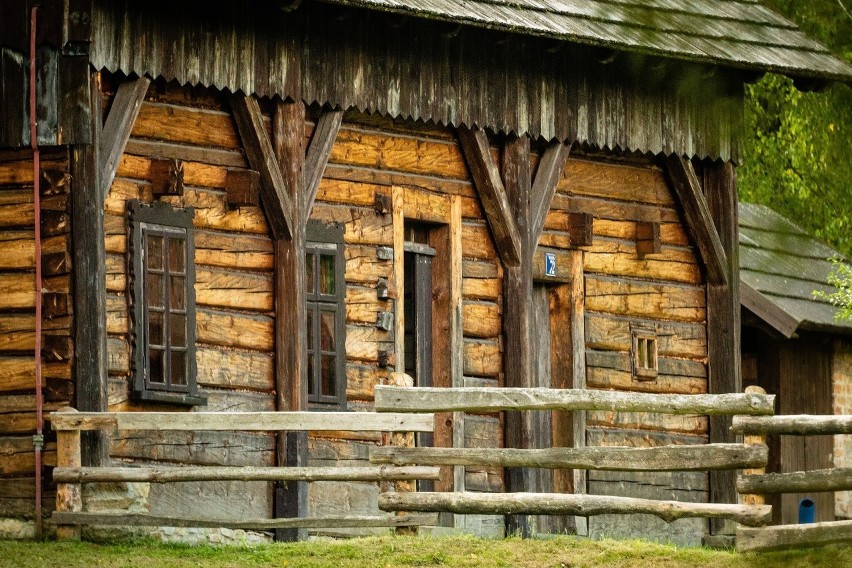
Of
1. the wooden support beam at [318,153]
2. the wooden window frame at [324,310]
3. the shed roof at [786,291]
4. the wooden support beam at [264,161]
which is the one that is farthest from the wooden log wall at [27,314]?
the shed roof at [786,291]

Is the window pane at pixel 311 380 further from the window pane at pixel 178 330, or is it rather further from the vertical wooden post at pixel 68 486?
the vertical wooden post at pixel 68 486

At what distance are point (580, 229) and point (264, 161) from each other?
4.17 m

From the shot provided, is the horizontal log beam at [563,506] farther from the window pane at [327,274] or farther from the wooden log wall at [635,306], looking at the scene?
the wooden log wall at [635,306]

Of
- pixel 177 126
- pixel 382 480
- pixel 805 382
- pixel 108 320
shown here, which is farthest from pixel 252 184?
pixel 805 382

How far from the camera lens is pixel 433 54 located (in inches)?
567

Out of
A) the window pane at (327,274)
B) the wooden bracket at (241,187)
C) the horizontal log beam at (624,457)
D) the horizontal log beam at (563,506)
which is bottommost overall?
the horizontal log beam at (563,506)

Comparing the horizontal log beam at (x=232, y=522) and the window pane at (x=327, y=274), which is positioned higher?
the window pane at (x=327, y=274)

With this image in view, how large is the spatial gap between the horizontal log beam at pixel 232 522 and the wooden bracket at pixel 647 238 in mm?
5964

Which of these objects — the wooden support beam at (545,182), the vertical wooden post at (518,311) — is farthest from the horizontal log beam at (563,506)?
the wooden support beam at (545,182)

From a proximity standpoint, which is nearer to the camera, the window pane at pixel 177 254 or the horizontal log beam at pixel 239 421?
the horizontal log beam at pixel 239 421

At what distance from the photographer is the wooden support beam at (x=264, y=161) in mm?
12867

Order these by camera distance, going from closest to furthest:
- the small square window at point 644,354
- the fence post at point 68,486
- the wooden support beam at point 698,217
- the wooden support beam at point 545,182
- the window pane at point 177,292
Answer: the fence post at point 68,486, the window pane at point 177,292, the wooden support beam at point 545,182, the small square window at point 644,354, the wooden support beam at point 698,217

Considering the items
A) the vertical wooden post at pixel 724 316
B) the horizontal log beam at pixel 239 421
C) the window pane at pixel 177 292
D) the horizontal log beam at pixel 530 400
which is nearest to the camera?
the horizontal log beam at pixel 530 400

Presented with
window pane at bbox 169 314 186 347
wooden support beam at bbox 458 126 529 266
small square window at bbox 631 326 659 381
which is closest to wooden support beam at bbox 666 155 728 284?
small square window at bbox 631 326 659 381
